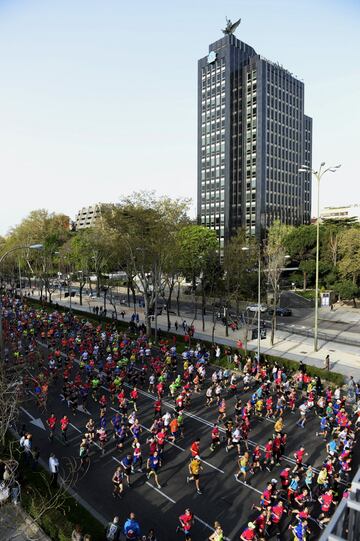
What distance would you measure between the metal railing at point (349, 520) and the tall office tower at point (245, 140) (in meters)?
93.9

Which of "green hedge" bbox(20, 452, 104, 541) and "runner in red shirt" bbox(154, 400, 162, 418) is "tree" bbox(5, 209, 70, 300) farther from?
"green hedge" bbox(20, 452, 104, 541)

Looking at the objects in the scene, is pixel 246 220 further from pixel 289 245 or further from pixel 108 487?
pixel 108 487

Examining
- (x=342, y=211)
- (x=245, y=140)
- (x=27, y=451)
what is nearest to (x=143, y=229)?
(x=27, y=451)

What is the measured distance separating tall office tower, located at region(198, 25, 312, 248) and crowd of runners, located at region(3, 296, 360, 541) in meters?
71.2

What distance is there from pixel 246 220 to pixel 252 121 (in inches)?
994

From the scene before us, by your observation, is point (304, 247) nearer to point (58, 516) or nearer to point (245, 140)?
point (245, 140)

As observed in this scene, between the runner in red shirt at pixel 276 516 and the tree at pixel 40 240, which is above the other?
the tree at pixel 40 240

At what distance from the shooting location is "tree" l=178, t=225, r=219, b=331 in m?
51.3

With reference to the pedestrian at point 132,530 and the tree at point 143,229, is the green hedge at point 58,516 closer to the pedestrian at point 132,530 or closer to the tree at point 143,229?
the pedestrian at point 132,530

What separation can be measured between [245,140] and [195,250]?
50.7 meters

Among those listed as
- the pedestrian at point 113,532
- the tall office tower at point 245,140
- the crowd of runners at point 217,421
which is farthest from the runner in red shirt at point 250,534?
the tall office tower at point 245,140

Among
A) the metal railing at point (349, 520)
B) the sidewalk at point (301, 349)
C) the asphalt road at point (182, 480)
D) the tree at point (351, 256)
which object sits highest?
the tree at point (351, 256)

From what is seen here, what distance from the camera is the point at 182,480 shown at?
15.4 metres

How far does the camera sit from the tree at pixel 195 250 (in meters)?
51.3
